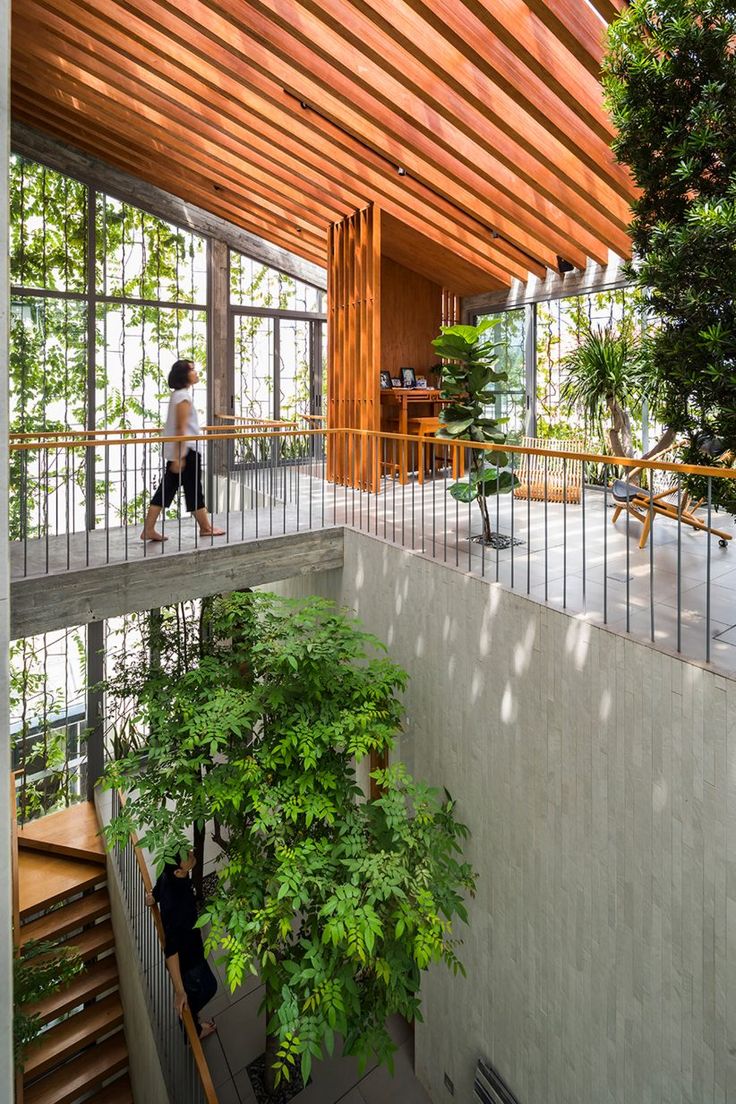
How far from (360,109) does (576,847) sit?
232 inches

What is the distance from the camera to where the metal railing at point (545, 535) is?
350 cm

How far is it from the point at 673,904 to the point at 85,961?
18.6ft

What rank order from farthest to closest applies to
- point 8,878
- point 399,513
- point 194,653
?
point 399,513 < point 194,653 < point 8,878

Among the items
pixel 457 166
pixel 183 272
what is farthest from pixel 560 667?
pixel 183 272

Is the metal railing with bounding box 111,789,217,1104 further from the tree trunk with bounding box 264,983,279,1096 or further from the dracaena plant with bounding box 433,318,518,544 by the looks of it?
the dracaena plant with bounding box 433,318,518,544

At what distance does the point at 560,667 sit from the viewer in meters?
3.68

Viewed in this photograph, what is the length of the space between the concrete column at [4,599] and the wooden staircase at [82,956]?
444 centimetres

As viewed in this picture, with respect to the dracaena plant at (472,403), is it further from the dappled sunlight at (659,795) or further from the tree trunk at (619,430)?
the dappled sunlight at (659,795)

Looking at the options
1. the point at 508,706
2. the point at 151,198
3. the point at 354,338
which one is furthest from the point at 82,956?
the point at 151,198

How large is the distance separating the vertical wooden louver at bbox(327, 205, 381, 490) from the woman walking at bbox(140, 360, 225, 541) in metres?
2.38

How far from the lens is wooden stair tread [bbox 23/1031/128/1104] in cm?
534

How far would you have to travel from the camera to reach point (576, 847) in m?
3.57

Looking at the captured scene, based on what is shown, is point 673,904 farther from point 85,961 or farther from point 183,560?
point 85,961

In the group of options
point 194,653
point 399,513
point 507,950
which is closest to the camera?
point 507,950
